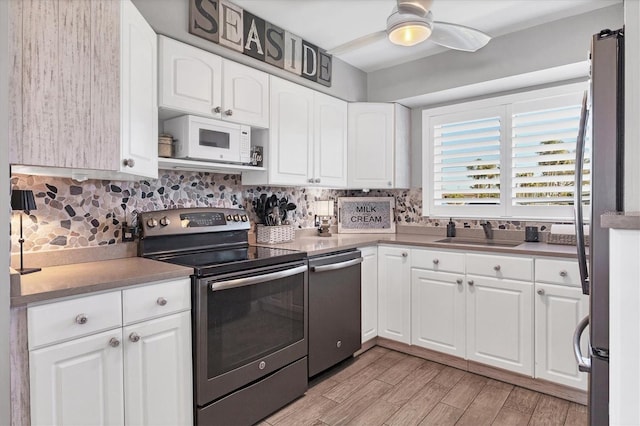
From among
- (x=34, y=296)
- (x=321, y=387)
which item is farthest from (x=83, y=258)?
(x=321, y=387)

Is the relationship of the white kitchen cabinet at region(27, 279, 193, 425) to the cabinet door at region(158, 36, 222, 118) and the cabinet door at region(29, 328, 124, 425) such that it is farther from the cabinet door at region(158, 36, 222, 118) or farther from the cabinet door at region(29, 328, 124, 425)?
the cabinet door at region(158, 36, 222, 118)

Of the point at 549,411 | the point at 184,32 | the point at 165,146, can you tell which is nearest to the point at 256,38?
the point at 184,32

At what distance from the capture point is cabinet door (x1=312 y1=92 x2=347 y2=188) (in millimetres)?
3035

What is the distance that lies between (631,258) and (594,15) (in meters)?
2.51

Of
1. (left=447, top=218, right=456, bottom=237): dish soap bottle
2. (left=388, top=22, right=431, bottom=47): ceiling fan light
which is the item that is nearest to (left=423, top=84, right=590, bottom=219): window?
(left=447, top=218, right=456, bottom=237): dish soap bottle

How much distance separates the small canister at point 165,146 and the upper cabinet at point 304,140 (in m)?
0.65

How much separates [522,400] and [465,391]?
33 centimetres

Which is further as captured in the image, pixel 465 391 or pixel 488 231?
pixel 488 231

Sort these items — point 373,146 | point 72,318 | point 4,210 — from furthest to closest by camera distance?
1. point 373,146
2. point 72,318
3. point 4,210

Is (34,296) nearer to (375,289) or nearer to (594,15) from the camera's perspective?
(375,289)

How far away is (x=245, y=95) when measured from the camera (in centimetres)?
244

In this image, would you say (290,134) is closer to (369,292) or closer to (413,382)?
(369,292)

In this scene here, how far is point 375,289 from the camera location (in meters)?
3.05

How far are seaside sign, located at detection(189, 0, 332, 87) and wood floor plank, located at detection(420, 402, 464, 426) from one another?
96.9 inches
